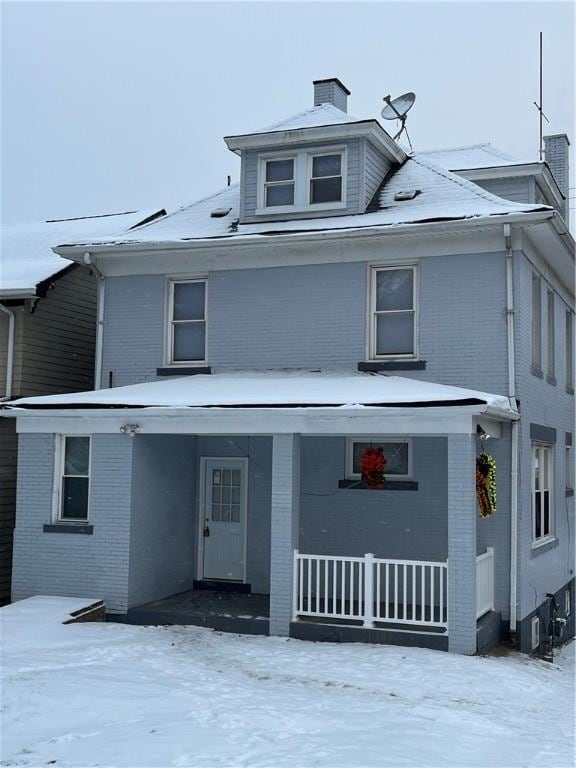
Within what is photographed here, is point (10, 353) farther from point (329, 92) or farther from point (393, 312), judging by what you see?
point (329, 92)

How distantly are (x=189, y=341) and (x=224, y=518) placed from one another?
10.5 ft

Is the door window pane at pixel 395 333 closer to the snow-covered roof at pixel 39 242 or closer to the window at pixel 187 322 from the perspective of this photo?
the window at pixel 187 322

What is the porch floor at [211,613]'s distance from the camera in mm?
11992

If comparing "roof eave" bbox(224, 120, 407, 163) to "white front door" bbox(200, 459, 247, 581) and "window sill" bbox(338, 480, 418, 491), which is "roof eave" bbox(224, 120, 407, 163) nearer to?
"white front door" bbox(200, 459, 247, 581)

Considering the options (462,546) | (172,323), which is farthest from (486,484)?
(172,323)

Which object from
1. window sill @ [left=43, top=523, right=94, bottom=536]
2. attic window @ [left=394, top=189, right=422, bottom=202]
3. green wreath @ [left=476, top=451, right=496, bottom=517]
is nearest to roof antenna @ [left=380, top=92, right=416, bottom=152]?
attic window @ [left=394, top=189, right=422, bottom=202]

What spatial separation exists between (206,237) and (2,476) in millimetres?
5846

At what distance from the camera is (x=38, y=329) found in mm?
16703

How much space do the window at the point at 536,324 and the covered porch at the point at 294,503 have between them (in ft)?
8.13

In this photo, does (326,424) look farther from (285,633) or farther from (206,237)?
(206,237)

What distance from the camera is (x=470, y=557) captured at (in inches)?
432

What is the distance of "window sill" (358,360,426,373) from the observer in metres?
13.6

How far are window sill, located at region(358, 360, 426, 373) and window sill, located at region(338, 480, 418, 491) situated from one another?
70.3 inches

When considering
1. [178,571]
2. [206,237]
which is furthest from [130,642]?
[206,237]
